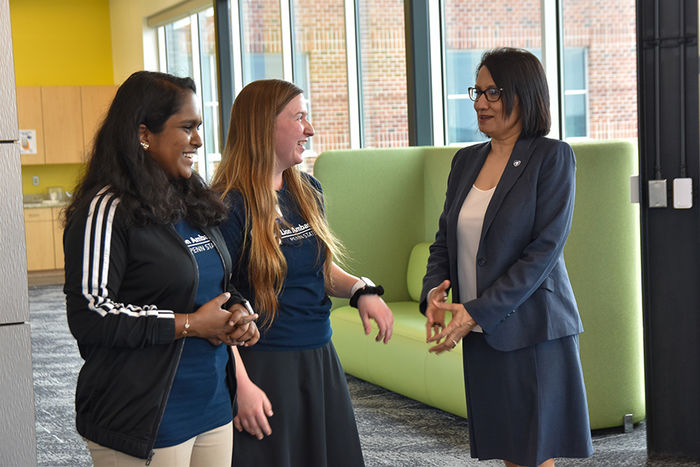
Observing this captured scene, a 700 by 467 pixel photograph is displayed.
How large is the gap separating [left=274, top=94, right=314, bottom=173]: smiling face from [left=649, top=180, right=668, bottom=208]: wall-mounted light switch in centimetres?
188

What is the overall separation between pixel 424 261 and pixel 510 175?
2.74 m

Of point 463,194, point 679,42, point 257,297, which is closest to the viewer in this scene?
point 257,297

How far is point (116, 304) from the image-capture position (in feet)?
5.25

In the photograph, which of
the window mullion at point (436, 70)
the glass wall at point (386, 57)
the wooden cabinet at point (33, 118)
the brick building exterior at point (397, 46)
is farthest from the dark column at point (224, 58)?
the window mullion at point (436, 70)

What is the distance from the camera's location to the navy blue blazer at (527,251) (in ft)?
7.57

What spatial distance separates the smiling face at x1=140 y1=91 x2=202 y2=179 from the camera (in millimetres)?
1705

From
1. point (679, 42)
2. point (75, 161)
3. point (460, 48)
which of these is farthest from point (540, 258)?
point (75, 161)

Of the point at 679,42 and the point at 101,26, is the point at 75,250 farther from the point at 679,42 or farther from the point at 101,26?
the point at 101,26

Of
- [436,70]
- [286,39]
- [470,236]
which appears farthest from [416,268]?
[286,39]

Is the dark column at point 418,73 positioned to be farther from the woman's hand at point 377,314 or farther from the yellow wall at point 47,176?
the yellow wall at point 47,176

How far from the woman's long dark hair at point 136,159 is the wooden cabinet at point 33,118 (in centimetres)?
1014

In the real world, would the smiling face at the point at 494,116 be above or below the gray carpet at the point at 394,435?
above

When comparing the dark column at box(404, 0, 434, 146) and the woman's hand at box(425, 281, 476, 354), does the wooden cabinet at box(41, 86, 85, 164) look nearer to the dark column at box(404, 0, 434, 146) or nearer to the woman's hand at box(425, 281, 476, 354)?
the dark column at box(404, 0, 434, 146)

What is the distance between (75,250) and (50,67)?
11523 mm
